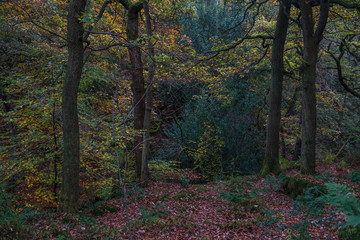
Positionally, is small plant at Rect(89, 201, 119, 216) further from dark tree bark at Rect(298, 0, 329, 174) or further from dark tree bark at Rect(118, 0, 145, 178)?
dark tree bark at Rect(298, 0, 329, 174)

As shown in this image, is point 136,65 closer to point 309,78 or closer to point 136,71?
point 136,71

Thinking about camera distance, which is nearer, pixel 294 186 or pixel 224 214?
pixel 224 214

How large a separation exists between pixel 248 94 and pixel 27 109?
40.6 ft

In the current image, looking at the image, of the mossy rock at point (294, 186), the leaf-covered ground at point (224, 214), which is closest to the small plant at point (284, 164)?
the leaf-covered ground at point (224, 214)

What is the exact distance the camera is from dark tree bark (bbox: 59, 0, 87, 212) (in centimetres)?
573

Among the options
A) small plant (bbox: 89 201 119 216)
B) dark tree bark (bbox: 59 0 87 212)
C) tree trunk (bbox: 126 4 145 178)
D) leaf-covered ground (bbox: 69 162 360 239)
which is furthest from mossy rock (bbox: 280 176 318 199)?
dark tree bark (bbox: 59 0 87 212)

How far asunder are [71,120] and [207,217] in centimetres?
435

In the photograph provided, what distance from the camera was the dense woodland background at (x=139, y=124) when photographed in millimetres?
5668

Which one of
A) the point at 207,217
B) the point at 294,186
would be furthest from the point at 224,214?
the point at 294,186

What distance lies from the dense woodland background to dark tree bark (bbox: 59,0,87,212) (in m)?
0.03

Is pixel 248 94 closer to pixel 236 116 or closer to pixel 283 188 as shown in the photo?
pixel 236 116

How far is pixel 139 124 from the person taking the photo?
31.8ft

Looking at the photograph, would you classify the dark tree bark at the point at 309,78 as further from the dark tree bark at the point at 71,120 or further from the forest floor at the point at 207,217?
the dark tree bark at the point at 71,120

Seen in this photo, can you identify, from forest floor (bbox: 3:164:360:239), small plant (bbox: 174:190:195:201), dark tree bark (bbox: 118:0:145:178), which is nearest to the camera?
forest floor (bbox: 3:164:360:239)
